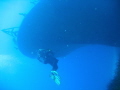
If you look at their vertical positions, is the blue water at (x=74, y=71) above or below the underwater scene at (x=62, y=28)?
above

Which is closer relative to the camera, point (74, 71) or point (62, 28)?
point (62, 28)

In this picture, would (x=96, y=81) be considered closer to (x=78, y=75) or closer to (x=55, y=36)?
(x=78, y=75)

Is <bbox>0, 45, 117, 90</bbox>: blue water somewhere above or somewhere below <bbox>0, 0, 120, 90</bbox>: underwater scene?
above

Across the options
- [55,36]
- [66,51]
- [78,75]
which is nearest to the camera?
[55,36]

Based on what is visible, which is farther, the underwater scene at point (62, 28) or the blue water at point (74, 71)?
the blue water at point (74, 71)

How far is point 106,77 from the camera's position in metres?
25.6

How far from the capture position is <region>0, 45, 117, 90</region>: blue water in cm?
2159

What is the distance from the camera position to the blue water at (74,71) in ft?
70.8

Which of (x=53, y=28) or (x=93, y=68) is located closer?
(x=53, y=28)

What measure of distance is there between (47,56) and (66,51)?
3.71 meters

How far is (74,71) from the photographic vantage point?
93.9ft

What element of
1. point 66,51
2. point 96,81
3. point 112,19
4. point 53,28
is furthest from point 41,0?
point 96,81

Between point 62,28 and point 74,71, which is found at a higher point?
point 74,71

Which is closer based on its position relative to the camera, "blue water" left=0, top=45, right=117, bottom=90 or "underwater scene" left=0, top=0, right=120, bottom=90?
"underwater scene" left=0, top=0, right=120, bottom=90
